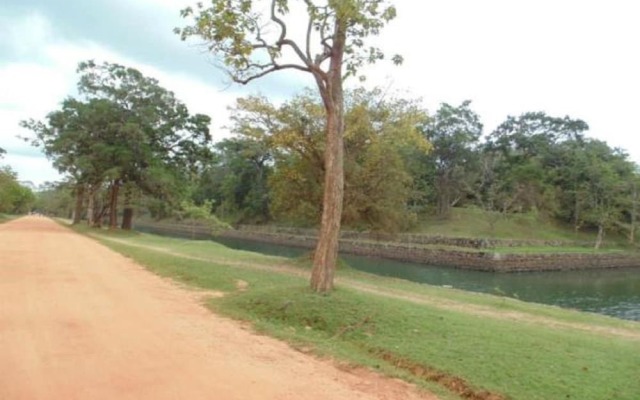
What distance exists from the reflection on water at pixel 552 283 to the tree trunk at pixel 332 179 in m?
13.0

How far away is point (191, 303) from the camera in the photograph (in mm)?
11484

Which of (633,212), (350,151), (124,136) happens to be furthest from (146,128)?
(633,212)

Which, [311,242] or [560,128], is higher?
[560,128]

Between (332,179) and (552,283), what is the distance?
94.1 feet

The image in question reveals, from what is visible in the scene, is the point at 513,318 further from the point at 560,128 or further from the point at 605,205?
the point at 560,128

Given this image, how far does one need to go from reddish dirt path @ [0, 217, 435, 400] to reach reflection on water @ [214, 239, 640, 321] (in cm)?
1594

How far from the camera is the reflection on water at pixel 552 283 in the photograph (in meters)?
25.9

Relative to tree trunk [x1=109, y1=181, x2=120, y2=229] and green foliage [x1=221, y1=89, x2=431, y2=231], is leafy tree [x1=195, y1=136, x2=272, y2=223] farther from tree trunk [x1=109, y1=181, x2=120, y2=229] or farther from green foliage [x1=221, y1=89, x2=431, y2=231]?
green foliage [x1=221, y1=89, x2=431, y2=231]

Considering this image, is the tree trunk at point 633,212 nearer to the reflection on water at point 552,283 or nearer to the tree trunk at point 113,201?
the reflection on water at point 552,283

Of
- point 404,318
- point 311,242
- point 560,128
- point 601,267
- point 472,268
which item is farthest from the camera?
point 560,128

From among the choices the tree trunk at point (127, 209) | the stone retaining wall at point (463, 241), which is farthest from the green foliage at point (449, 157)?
the tree trunk at point (127, 209)

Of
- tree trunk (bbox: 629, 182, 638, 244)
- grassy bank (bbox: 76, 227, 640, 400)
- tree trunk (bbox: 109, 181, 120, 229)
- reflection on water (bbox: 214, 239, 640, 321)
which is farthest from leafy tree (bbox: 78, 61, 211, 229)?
tree trunk (bbox: 629, 182, 638, 244)

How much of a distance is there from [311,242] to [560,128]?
113ft

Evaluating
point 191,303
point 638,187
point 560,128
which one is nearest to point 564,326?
point 191,303
